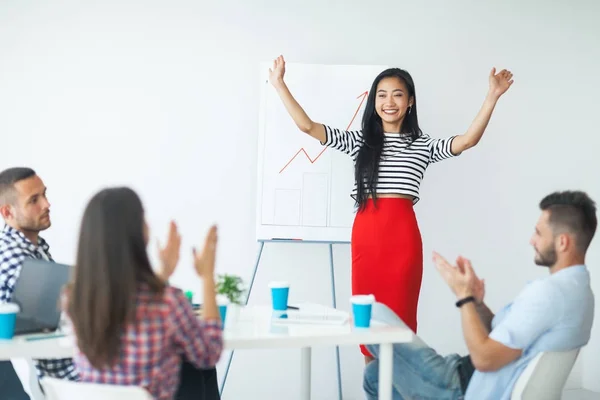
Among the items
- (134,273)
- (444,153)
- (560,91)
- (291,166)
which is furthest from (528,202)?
(134,273)

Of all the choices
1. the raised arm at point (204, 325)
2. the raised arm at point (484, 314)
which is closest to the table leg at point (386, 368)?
the raised arm at point (484, 314)

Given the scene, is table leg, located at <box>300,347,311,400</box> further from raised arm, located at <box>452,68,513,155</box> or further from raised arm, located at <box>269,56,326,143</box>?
raised arm, located at <box>452,68,513,155</box>

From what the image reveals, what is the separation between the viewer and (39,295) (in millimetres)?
1819

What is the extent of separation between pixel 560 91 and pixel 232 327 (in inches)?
115

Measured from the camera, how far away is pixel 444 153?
2.95 metres

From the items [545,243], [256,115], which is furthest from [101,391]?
[256,115]

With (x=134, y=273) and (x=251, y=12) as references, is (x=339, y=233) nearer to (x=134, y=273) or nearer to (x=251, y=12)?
(x=251, y=12)

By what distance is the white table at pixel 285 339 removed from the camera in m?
1.62

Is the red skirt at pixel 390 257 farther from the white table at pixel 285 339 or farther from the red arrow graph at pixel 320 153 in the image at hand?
the white table at pixel 285 339

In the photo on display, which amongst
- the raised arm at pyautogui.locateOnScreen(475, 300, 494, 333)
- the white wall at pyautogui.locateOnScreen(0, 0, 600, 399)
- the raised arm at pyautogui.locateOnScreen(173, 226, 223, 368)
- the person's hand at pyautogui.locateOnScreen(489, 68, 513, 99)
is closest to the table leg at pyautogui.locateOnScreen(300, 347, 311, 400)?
the raised arm at pyautogui.locateOnScreen(475, 300, 494, 333)

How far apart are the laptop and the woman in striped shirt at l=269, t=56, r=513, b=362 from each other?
1.46 meters

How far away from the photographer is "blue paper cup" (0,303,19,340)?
1659 millimetres

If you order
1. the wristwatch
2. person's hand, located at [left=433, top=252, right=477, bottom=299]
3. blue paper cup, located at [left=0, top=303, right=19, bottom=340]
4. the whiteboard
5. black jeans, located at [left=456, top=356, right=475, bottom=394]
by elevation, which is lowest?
black jeans, located at [left=456, top=356, right=475, bottom=394]

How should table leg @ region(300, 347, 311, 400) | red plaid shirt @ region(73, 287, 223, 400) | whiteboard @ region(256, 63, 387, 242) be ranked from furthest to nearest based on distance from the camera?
1. whiteboard @ region(256, 63, 387, 242)
2. table leg @ region(300, 347, 311, 400)
3. red plaid shirt @ region(73, 287, 223, 400)
